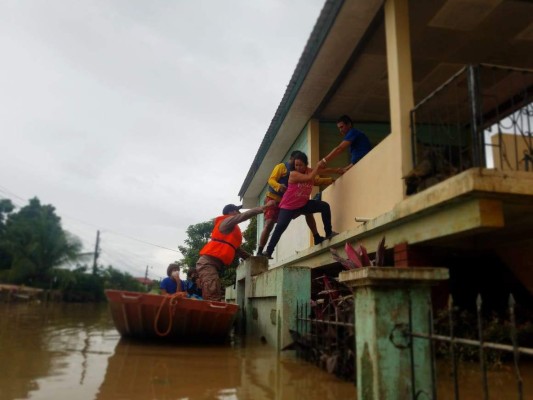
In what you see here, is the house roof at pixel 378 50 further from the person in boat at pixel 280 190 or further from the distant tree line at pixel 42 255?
the distant tree line at pixel 42 255

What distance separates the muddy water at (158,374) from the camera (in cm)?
343

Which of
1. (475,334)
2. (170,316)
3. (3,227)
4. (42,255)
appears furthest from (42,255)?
(475,334)

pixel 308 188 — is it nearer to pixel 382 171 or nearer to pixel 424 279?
pixel 382 171

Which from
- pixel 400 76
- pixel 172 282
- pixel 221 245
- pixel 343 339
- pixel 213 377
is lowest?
pixel 213 377

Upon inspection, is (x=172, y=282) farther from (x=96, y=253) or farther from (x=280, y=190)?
(x=96, y=253)

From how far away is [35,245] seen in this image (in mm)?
38656

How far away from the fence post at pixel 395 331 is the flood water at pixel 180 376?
2.28ft

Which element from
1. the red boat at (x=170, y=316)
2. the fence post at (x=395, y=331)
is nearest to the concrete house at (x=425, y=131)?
the fence post at (x=395, y=331)

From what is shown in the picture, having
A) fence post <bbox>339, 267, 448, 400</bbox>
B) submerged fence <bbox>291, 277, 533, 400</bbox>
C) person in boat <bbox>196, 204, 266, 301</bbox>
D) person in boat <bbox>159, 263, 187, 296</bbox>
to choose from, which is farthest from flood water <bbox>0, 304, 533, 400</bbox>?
person in boat <bbox>159, 263, 187, 296</bbox>

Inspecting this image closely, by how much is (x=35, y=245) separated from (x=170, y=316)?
37308 mm

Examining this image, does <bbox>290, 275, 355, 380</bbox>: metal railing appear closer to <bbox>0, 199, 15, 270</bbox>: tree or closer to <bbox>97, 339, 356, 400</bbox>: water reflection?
Result: <bbox>97, 339, 356, 400</bbox>: water reflection

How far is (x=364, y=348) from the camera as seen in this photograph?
286 cm

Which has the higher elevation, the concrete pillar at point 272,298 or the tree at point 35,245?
the tree at point 35,245

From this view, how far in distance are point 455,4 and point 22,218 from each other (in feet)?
144
